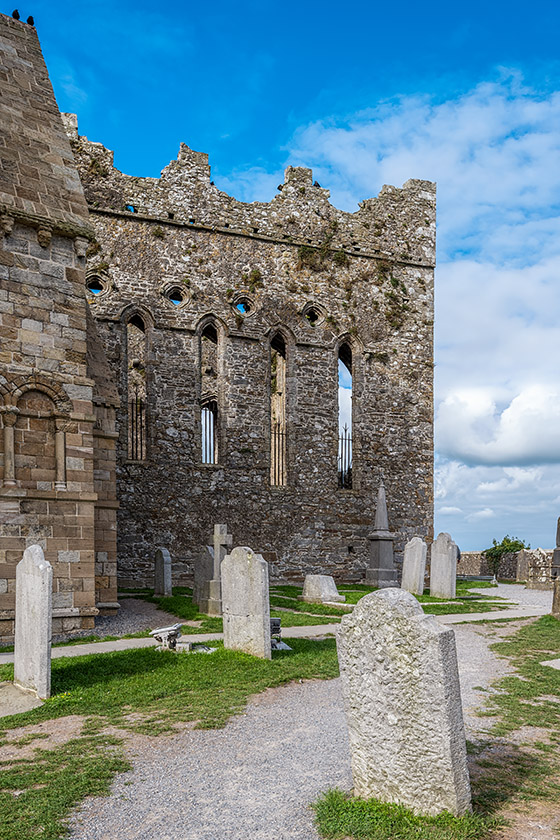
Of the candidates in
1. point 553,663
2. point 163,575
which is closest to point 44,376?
point 163,575

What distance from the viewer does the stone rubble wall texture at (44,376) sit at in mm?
11047

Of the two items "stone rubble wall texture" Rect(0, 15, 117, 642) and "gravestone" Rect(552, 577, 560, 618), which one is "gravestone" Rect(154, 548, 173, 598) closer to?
"stone rubble wall texture" Rect(0, 15, 117, 642)

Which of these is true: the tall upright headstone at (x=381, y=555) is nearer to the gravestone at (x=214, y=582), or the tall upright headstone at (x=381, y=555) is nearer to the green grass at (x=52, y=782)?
the gravestone at (x=214, y=582)

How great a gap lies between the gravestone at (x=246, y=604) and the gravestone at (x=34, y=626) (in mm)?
2597

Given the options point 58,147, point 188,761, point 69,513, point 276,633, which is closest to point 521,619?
point 276,633

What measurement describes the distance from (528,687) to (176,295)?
15801 millimetres

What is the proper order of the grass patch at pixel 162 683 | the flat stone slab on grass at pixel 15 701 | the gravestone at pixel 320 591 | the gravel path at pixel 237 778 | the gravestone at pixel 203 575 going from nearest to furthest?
the gravel path at pixel 237 778 < the grass patch at pixel 162 683 < the flat stone slab on grass at pixel 15 701 < the gravestone at pixel 203 575 < the gravestone at pixel 320 591

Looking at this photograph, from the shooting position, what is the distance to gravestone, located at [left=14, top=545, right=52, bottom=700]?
7336 millimetres

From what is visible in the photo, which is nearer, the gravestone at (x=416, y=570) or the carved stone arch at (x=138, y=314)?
the gravestone at (x=416, y=570)

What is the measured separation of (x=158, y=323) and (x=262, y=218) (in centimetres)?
482

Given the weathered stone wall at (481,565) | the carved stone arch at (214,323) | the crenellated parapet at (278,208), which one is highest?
the crenellated parapet at (278,208)

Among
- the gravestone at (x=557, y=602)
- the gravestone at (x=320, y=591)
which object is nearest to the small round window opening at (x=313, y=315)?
the gravestone at (x=320, y=591)

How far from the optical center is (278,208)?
73.9ft

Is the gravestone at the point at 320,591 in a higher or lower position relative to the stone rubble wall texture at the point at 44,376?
lower
